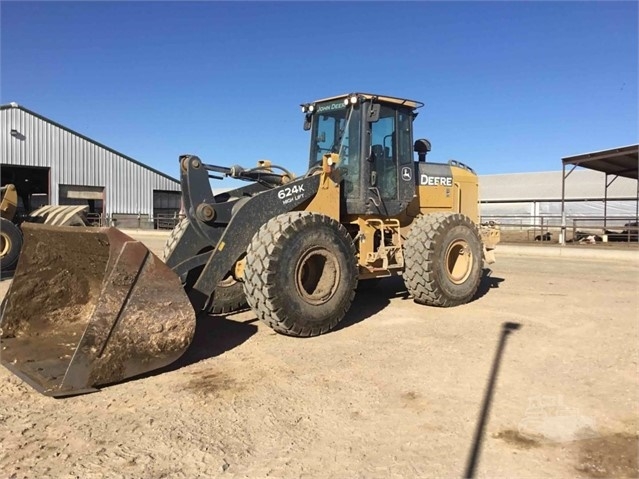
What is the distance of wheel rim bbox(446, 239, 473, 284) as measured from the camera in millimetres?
7863

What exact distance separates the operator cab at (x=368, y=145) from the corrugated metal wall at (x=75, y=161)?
2686 cm

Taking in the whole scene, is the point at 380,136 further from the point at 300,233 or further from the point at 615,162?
the point at 615,162

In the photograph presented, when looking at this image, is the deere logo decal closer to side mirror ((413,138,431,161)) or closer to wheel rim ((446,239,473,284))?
side mirror ((413,138,431,161))

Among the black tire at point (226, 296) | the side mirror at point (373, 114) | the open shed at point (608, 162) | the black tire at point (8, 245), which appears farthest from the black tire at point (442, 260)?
the open shed at point (608, 162)

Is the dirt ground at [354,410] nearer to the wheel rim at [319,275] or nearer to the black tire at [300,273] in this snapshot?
the black tire at [300,273]

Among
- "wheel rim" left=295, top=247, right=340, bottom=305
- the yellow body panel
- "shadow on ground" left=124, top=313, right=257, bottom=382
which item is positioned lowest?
"shadow on ground" left=124, top=313, right=257, bottom=382

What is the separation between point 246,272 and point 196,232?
869 mm

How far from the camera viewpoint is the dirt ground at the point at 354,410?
3090 mm

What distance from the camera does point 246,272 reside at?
5.43 m

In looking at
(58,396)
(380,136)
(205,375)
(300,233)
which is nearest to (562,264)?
(380,136)

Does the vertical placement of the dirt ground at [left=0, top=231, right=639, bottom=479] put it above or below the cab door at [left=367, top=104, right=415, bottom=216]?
below

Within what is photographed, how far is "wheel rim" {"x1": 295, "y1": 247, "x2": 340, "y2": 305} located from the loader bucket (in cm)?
165

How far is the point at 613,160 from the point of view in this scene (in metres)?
21.4

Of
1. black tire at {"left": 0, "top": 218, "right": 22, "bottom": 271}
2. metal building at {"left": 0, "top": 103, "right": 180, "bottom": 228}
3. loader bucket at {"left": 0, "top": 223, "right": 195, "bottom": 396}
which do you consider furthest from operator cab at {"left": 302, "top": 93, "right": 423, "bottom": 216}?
metal building at {"left": 0, "top": 103, "right": 180, "bottom": 228}
